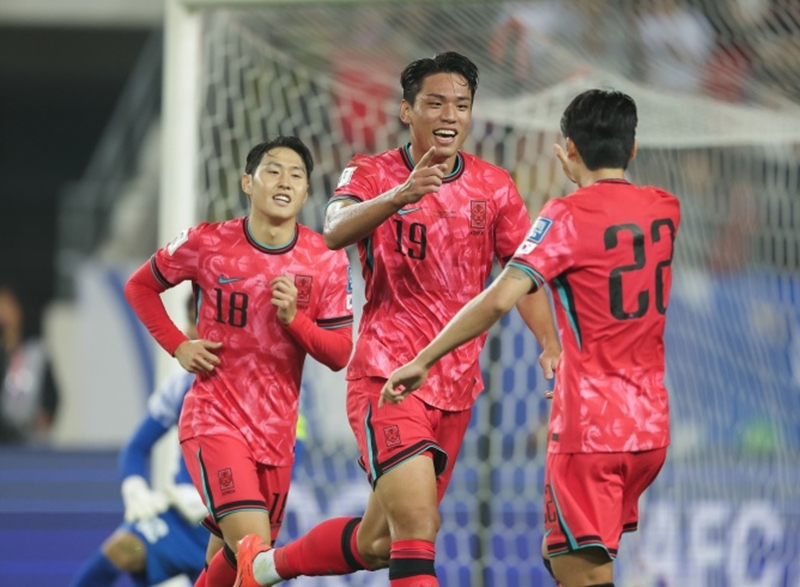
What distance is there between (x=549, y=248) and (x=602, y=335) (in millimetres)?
321

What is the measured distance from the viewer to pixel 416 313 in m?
4.76

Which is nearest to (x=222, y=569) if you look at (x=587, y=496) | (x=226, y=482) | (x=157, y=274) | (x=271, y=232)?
(x=226, y=482)

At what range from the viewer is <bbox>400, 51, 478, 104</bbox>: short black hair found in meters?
4.68

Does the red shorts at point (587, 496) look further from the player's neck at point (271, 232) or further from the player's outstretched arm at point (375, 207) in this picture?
the player's neck at point (271, 232)

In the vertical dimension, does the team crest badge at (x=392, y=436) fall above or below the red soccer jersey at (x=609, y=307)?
below

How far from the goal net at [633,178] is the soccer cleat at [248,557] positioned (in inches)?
101

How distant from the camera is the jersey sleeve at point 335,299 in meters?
5.27

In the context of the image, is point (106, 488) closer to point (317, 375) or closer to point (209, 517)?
point (317, 375)

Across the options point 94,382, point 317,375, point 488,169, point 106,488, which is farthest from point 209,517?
point 94,382

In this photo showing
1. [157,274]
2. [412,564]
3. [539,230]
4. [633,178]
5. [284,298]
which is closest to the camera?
[539,230]

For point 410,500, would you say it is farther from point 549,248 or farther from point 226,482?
point 549,248

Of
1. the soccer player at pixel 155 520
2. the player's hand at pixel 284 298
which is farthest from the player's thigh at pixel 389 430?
the soccer player at pixel 155 520

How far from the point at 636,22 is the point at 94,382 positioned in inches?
233

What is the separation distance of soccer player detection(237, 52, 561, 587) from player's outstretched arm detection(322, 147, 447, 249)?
0.06 feet
